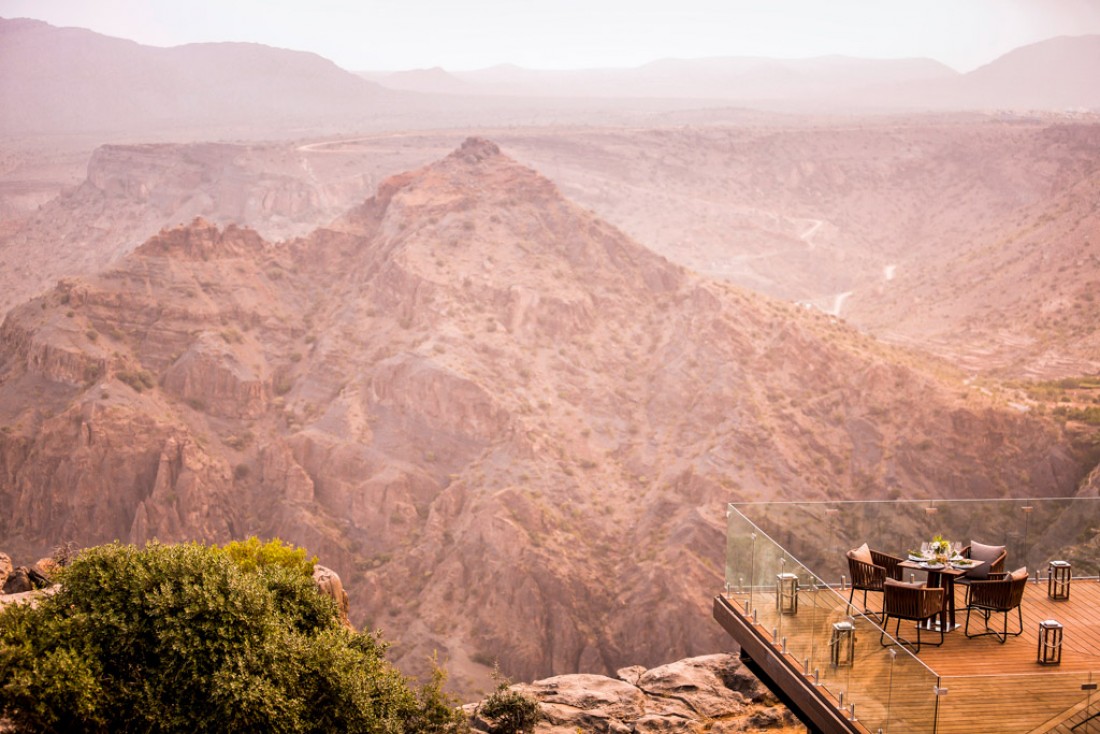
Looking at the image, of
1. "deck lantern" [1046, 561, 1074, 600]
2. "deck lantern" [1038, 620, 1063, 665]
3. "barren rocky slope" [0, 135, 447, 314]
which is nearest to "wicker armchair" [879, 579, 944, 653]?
"deck lantern" [1038, 620, 1063, 665]

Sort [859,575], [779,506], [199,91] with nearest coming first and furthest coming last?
[859,575]
[779,506]
[199,91]

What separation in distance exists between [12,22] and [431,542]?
5995 inches

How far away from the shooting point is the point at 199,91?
191875 mm

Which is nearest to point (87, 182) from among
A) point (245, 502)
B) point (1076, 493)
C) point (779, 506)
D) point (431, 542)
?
point (245, 502)

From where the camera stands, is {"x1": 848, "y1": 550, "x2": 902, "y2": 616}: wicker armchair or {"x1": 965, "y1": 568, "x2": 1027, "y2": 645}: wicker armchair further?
{"x1": 848, "y1": 550, "x2": 902, "y2": 616}: wicker armchair

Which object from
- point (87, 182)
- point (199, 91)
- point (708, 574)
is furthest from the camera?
point (199, 91)

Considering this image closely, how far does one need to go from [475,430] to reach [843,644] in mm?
43531

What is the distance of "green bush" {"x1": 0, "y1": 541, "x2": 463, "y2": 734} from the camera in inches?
695

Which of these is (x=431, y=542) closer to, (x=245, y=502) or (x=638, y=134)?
(x=245, y=502)

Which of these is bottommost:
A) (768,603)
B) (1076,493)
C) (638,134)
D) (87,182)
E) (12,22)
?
(1076,493)

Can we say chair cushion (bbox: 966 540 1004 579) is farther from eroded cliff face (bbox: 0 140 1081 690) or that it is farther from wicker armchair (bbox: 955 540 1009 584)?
eroded cliff face (bbox: 0 140 1081 690)

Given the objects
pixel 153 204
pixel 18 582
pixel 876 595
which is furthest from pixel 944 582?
pixel 153 204

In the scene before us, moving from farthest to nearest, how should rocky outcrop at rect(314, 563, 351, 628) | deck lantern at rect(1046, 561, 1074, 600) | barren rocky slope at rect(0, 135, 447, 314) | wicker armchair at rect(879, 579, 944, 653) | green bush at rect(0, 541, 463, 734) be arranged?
barren rocky slope at rect(0, 135, 447, 314) < rocky outcrop at rect(314, 563, 351, 628) < deck lantern at rect(1046, 561, 1074, 600) < green bush at rect(0, 541, 463, 734) < wicker armchair at rect(879, 579, 944, 653)

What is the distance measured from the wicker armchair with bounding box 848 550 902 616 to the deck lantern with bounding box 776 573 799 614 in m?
1.16
